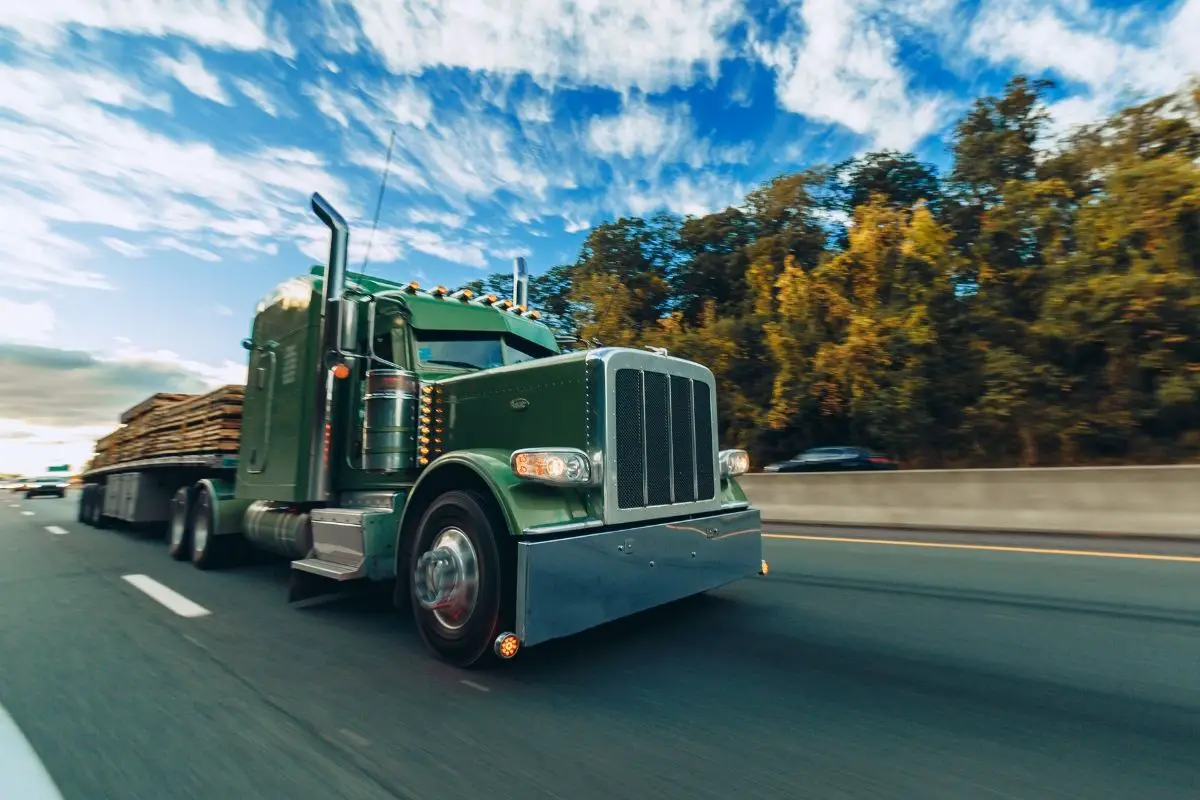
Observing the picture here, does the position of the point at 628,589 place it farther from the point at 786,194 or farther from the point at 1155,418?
the point at 786,194

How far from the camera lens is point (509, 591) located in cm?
378

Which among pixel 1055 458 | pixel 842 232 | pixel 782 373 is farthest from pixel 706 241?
pixel 1055 458

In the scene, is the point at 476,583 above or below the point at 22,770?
above

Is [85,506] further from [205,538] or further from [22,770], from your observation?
[22,770]

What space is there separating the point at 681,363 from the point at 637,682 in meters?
2.12

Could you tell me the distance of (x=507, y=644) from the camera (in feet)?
11.5

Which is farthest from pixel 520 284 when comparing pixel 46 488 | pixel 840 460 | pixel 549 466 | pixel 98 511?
pixel 46 488

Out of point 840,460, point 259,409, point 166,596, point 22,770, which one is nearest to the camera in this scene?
point 22,770

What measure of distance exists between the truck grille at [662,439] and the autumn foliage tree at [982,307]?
18.8 m

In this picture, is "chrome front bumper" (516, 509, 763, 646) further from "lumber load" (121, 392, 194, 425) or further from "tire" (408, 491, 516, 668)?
"lumber load" (121, 392, 194, 425)

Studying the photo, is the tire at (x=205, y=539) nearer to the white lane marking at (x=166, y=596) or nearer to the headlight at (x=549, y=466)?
the white lane marking at (x=166, y=596)

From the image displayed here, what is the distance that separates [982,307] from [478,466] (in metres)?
23.5

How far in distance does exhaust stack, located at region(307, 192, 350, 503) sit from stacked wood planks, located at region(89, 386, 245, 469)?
2.54 metres

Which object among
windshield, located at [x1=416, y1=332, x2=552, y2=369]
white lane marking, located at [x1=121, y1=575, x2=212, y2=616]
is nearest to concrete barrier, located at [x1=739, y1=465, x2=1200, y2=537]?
windshield, located at [x1=416, y1=332, x2=552, y2=369]
